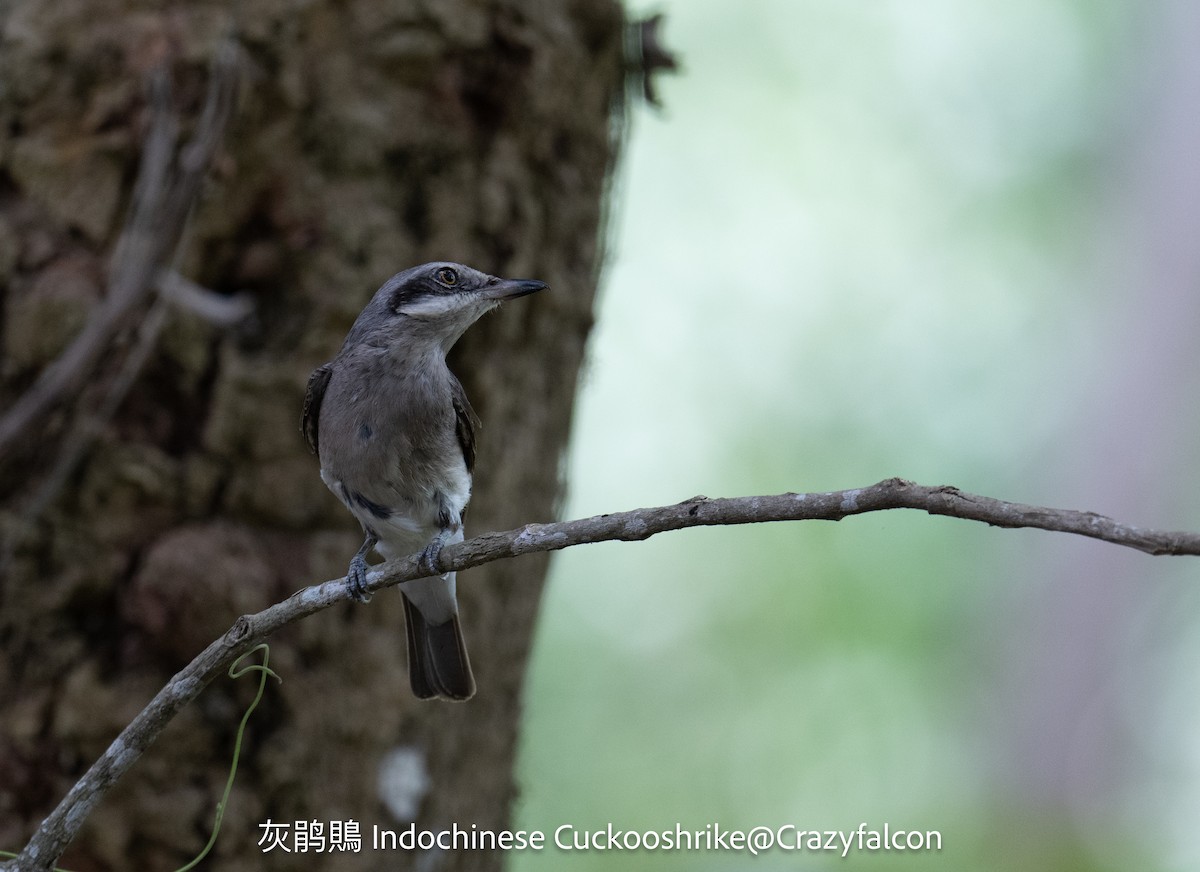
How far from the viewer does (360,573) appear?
3760 mm

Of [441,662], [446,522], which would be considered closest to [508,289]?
[446,522]

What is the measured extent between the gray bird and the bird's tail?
46 centimetres

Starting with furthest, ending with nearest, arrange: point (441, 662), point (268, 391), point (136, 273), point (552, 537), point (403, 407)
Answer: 1. point (268, 391)
2. point (441, 662)
3. point (403, 407)
4. point (136, 273)
5. point (552, 537)

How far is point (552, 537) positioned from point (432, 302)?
1.40 m

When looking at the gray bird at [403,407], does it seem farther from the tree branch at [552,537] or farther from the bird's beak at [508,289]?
the tree branch at [552,537]

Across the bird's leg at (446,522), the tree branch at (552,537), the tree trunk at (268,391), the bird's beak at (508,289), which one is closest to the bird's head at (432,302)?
the bird's beak at (508,289)

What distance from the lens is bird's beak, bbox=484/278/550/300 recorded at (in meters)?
3.40

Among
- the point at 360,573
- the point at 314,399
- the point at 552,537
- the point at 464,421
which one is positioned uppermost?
the point at 464,421

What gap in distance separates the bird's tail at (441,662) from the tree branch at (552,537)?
1.48 m

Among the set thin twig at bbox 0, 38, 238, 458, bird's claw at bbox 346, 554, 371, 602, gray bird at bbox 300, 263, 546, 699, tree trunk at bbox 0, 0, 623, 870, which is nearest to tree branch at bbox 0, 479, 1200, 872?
bird's claw at bbox 346, 554, 371, 602

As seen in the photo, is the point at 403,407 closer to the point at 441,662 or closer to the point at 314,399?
the point at 314,399

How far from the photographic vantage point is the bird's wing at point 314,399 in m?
3.72

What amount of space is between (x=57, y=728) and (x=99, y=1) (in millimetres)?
3123

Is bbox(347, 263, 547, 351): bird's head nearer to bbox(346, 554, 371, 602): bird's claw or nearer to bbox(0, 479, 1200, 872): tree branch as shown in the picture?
bbox(346, 554, 371, 602): bird's claw
